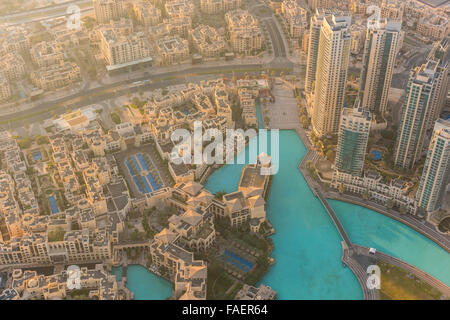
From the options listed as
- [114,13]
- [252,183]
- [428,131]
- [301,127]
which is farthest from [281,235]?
[114,13]

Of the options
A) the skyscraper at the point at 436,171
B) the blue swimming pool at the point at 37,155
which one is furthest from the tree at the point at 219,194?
the blue swimming pool at the point at 37,155

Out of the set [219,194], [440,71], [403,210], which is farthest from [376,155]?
[219,194]

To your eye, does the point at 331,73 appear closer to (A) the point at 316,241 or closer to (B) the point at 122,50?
(A) the point at 316,241

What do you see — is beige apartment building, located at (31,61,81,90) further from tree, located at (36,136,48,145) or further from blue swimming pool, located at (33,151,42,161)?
blue swimming pool, located at (33,151,42,161)

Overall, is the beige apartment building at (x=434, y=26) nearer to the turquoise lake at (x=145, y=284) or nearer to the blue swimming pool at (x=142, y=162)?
the blue swimming pool at (x=142, y=162)

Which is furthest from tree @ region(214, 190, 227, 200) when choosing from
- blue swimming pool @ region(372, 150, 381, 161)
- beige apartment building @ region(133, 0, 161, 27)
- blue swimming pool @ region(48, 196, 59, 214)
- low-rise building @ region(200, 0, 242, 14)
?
low-rise building @ region(200, 0, 242, 14)

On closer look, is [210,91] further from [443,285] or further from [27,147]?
[443,285]
